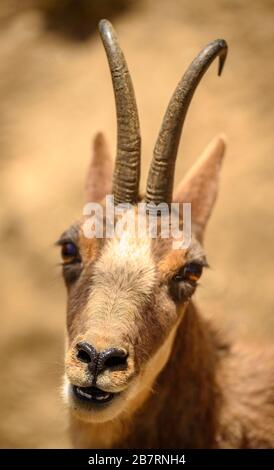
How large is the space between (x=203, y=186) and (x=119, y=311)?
2.00 metres

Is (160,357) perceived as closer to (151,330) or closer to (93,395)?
(151,330)

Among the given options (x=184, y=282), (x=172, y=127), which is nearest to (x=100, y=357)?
(x=184, y=282)

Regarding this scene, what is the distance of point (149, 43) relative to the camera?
12.3 metres

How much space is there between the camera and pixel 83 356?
14.5 ft

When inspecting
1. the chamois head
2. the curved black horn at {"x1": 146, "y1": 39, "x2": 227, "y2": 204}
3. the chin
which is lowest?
the chin

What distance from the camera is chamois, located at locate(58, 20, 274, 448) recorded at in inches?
182

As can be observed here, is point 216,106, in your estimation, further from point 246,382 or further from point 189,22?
point 246,382

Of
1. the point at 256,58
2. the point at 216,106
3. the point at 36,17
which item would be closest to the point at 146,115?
the point at 216,106

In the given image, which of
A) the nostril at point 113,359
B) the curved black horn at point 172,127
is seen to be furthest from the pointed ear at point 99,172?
the nostril at point 113,359

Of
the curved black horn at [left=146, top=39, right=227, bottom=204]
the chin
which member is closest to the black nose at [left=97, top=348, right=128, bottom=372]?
the chin

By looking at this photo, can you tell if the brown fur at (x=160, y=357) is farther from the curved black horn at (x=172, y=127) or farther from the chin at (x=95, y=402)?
the curved black horn at (x=172, y=127)

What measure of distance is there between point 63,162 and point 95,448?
629cm

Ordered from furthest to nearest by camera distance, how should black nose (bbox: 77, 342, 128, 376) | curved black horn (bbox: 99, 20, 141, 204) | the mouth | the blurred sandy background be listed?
the blurred sandy background
curved black horn (bbox: 99, 20, 141, 204)
the mouth
black nose (bbox: 77, 342, 128, 376)

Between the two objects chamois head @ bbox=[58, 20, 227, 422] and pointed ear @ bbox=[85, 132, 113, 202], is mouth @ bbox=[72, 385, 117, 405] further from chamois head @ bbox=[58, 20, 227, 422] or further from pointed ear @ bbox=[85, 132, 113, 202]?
pointed ear @ bbox=[85, 132, 113, 202]
